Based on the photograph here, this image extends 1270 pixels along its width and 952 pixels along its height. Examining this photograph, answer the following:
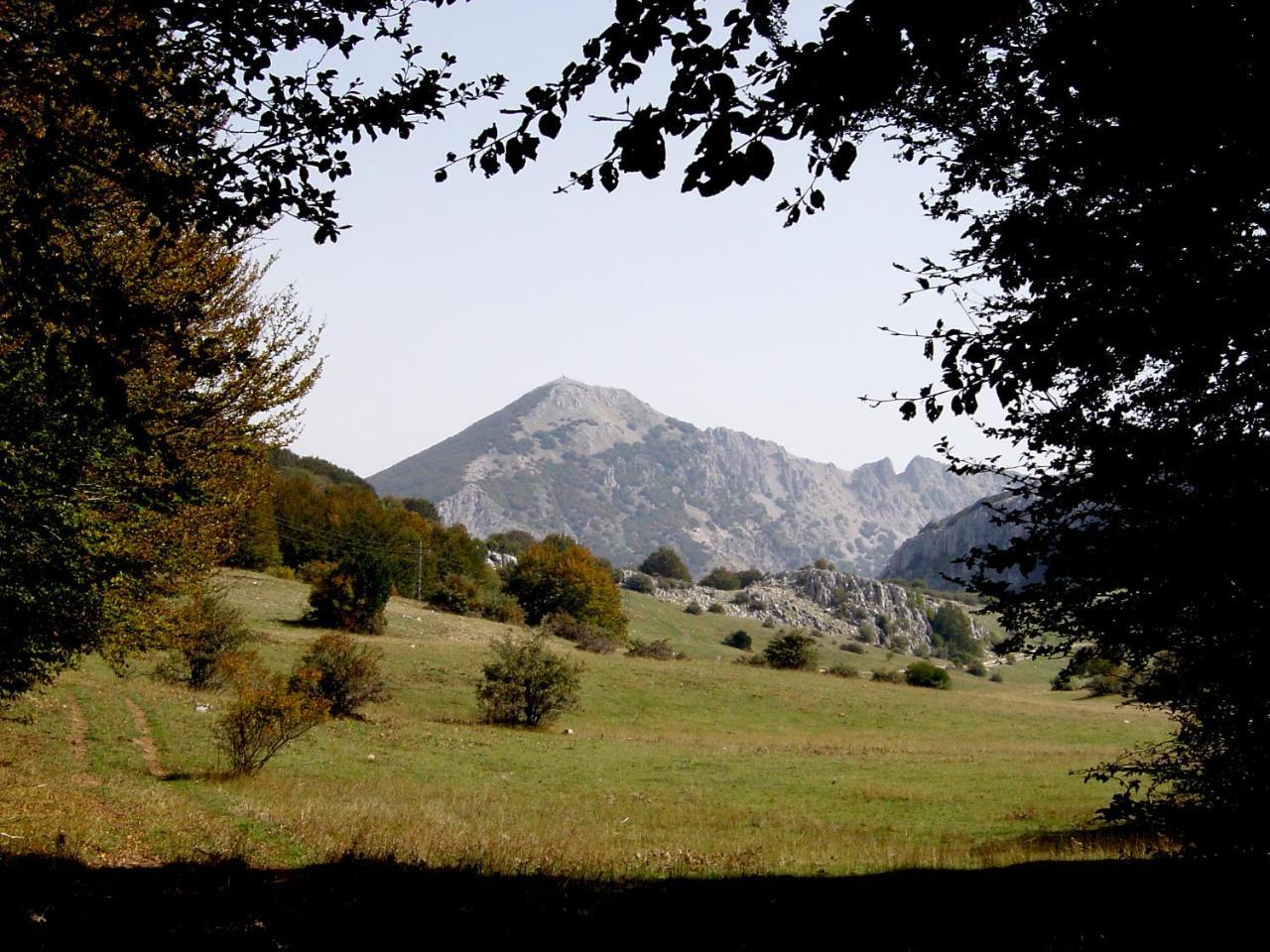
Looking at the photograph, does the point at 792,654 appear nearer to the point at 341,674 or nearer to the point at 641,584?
the point at 341,674

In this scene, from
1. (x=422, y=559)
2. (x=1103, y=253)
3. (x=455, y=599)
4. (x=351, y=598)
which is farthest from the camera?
(x=422, y=559)

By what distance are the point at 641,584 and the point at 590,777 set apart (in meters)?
159

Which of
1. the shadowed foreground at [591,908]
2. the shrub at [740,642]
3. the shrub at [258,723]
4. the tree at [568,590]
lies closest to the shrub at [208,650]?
the shrub at [258,723]

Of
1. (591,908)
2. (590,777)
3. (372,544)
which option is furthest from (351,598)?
(591,908)

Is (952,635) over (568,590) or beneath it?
beneath

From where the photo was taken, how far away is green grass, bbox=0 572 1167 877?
12.2 meters

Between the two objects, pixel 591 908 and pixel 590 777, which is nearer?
pixel 591 908

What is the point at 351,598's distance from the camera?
58188 millimetres

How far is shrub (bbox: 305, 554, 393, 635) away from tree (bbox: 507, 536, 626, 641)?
1321 inches

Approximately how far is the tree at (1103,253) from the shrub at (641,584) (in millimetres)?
172849

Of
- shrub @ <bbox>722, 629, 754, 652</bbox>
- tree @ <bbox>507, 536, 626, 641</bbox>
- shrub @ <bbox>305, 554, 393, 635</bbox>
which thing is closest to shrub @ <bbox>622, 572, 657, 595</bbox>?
shrub @ <bbox>722, 629, 754, 652</bbox>

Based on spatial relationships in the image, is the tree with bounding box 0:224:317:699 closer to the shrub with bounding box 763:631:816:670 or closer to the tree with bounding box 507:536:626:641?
the shrub with bounding box 763:631:816:670

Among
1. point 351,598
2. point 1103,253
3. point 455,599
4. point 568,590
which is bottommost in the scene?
point 455,599

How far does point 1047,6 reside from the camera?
23.4ft
